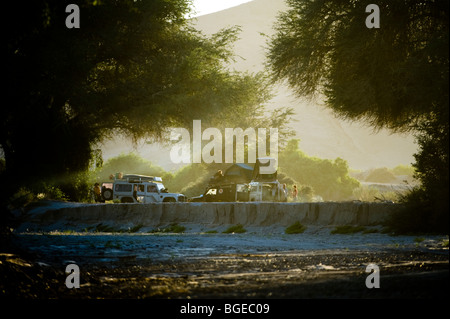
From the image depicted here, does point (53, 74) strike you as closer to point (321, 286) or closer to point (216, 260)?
point (216, 260)

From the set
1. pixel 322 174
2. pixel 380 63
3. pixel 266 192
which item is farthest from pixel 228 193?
pixel 322 174

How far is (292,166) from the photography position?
334ft

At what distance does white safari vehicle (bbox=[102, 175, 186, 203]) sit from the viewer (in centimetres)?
3722

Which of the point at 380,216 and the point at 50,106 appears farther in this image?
the point at 50,106

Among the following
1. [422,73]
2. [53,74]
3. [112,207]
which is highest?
[53,74]

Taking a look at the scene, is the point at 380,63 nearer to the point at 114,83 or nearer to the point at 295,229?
the point at 295,229

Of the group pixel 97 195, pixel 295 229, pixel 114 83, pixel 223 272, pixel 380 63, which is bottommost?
pixel 295 229

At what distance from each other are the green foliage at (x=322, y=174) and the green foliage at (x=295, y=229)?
254ft

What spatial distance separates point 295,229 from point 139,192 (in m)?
18.8

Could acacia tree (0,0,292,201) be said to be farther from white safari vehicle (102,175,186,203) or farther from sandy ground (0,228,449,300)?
sandy ground (0,228,449,300)

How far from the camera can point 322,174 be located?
99.8 meters
